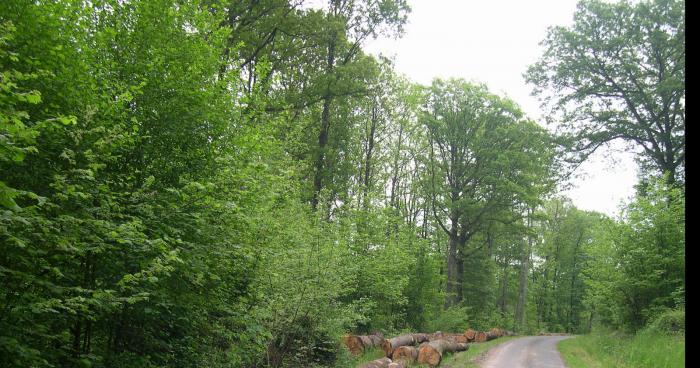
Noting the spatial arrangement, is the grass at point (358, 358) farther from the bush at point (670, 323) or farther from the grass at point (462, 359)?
the bush at point (670, 323)

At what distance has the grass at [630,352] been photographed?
12023mm

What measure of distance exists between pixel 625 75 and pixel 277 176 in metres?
20.0

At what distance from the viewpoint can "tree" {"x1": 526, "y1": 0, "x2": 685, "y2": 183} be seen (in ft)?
64.3

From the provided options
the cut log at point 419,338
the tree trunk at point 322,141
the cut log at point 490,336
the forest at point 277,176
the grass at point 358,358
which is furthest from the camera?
the cut log at point 490,336

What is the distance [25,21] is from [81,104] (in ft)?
3.33

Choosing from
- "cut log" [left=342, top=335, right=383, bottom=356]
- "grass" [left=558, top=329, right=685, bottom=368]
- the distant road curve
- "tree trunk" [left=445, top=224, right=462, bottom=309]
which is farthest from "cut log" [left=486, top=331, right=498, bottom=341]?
"cut log" [left=342, top=335, right=383, bottom=356]

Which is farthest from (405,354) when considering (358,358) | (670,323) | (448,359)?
(670,323)

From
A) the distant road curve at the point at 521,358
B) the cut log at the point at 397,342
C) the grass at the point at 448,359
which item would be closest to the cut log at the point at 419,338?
the cut log at the point at 397,342

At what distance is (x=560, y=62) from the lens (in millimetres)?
22703

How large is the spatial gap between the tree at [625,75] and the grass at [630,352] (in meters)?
7.90

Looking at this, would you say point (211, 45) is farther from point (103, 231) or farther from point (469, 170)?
point (469, 170)

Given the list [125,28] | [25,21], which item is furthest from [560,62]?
[25,21]

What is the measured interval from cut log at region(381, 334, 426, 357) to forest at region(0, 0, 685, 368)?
1.32 meters
